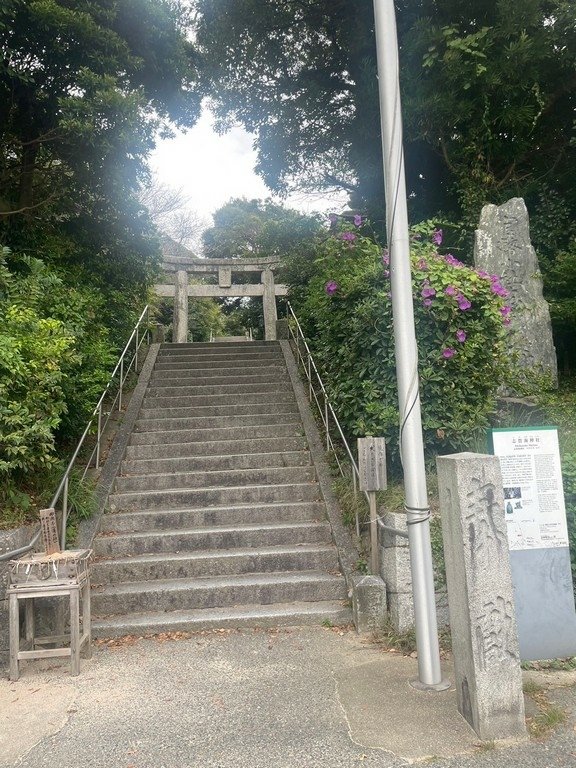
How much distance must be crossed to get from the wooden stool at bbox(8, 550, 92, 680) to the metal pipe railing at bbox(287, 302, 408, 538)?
2217 millimetres

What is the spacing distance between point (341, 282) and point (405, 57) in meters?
5.49

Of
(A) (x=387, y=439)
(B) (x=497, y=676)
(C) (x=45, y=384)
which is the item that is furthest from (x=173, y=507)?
(B) (x=497, y=676)

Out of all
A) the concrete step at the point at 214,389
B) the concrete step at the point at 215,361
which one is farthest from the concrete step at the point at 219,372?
the concrete step at the point at 214,389

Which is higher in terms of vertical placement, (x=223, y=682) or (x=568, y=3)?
(x=568, y=3)

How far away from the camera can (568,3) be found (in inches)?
332

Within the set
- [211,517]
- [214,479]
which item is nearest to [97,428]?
[214,479]

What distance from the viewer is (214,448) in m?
6.81

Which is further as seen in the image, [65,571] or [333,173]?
[333,173]

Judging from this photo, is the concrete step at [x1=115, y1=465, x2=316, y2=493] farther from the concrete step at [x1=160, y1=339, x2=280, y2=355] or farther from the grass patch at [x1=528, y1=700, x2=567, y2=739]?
the concrete step at [x1=160, y1=339, x2=280, y2=355]

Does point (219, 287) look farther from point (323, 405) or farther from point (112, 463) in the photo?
point (112, 463)

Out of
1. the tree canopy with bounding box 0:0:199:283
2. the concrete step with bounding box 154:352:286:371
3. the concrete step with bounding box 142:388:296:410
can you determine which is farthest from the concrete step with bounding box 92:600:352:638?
the concrete step with bounding box 154:352:286:371

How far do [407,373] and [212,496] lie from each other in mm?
3099

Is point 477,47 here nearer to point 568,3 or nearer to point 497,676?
point 568,3

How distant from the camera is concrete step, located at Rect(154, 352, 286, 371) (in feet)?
32.5
